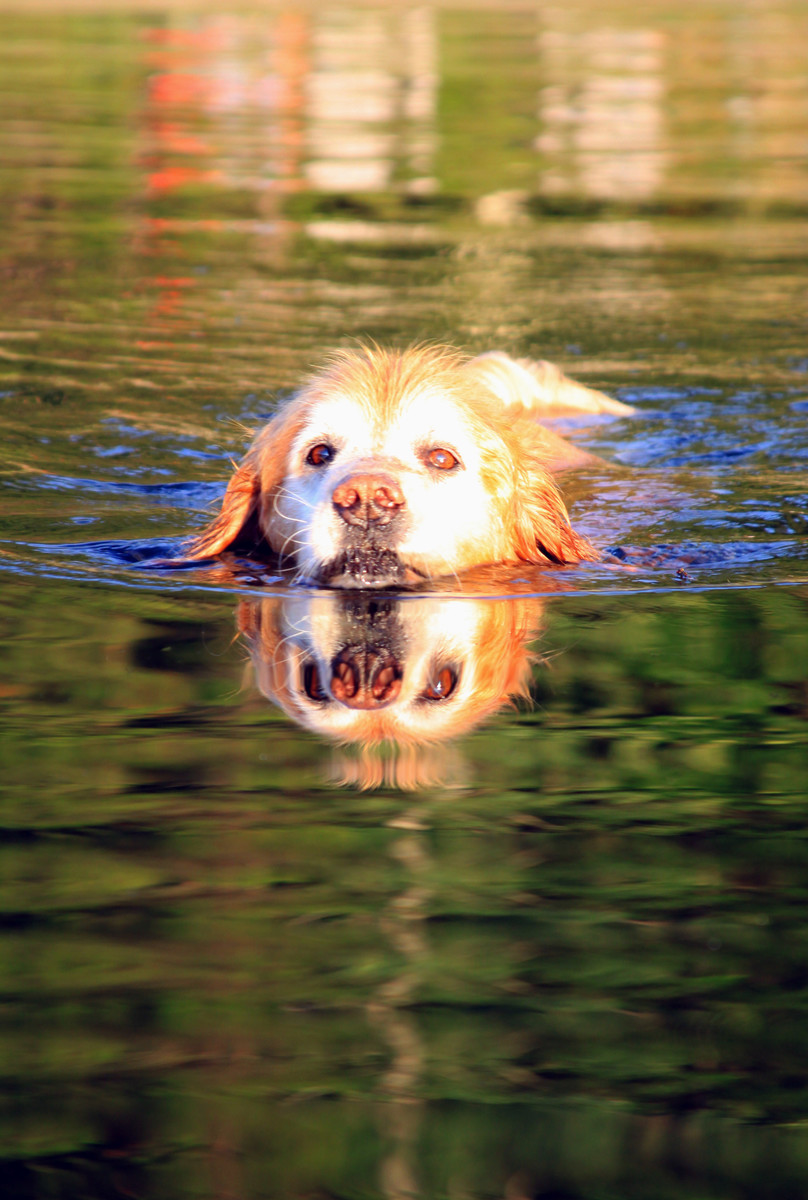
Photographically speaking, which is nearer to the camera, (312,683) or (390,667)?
(312,683)

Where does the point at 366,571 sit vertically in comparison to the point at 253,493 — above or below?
below

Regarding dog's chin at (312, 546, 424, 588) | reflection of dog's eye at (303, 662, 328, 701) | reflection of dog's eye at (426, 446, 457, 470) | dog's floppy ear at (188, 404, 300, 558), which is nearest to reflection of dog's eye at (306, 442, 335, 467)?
dog's floppy ear at (188, 404, 300, 558)

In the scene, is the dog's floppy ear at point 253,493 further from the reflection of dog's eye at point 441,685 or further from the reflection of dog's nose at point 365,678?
the reflection of dog's eye at point 441,685

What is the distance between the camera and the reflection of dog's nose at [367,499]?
497 centimetres

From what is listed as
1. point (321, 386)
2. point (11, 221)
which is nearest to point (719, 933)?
point (321, 386)

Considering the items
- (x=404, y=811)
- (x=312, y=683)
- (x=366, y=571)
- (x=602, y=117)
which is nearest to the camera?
(x=404, y=811)

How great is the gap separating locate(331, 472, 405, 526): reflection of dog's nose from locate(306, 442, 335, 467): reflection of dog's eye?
580 millimetres

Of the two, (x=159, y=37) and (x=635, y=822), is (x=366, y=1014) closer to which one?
(x=635, y=822)

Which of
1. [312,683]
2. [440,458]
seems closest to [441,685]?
[312,683]

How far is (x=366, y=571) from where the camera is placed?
511cm

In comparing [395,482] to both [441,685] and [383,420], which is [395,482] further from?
[441,685]

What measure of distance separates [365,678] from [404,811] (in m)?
0.83

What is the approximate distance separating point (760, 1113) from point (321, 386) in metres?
3.94

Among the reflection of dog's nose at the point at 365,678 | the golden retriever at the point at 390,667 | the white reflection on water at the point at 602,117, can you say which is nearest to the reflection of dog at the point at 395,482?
the golden retriever at the point at 390,667
